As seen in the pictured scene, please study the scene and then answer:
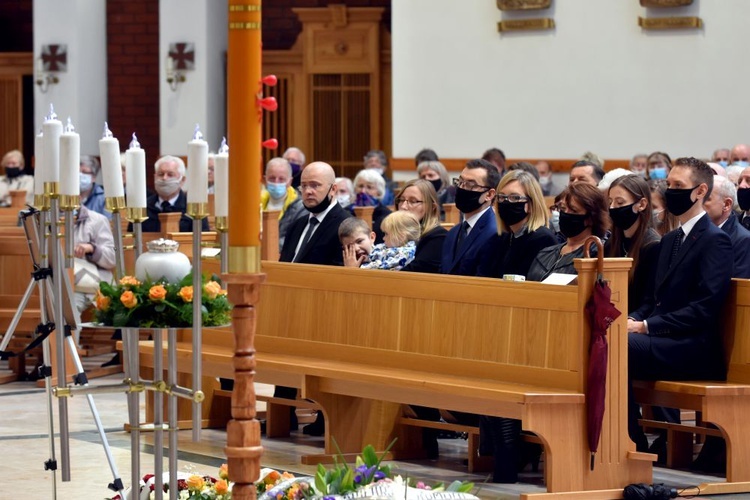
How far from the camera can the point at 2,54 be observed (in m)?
19.3

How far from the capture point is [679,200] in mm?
6457

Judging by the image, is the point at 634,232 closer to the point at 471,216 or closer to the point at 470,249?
the point at 470,249

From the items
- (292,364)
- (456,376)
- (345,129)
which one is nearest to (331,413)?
(292,364)

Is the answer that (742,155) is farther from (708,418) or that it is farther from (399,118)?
(708,418)

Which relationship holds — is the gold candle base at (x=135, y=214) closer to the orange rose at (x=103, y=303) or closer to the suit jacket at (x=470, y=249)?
the orange rose at (x=103, y=303)

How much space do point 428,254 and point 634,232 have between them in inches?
52.8

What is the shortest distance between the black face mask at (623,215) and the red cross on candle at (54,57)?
12.7 metres

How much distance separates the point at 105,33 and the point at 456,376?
1335 cm

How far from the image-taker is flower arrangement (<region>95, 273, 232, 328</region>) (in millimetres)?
4145

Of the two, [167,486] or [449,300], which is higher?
[449,300]

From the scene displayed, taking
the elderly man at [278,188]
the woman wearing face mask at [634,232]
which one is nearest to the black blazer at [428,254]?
the woman wearing face mask at [634,232]

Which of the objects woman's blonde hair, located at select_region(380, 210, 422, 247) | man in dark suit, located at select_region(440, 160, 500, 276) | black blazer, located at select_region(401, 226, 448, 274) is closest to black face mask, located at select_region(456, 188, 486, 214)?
man in dark suit, located at select_region(440, 160, 500, 276)

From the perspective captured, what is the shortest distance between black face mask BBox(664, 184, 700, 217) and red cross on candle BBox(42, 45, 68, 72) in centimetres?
1285

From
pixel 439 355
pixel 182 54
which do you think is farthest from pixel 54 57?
A: pixel 439 355
